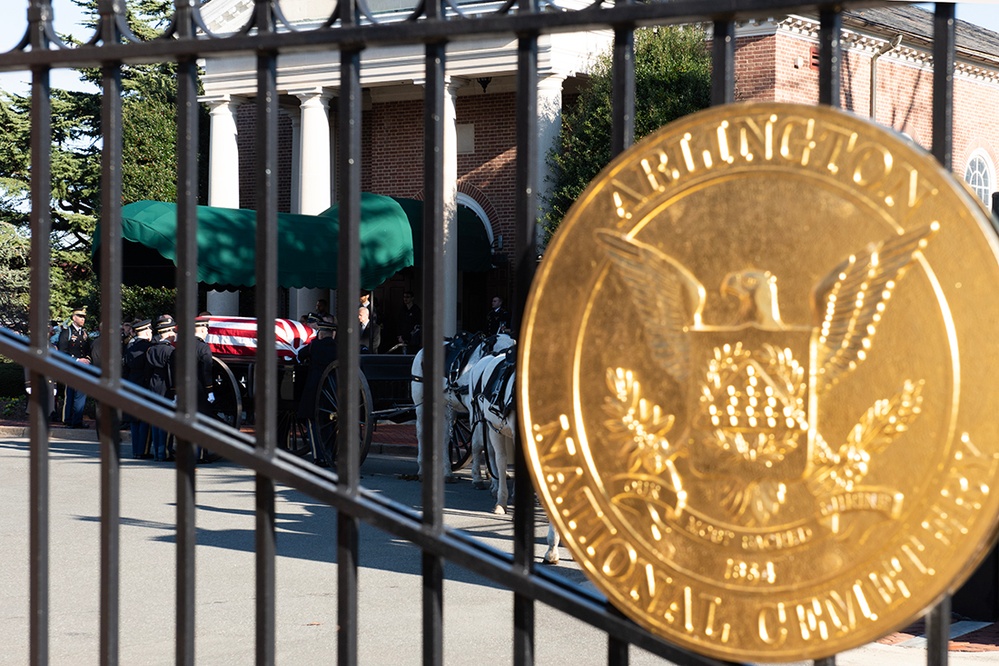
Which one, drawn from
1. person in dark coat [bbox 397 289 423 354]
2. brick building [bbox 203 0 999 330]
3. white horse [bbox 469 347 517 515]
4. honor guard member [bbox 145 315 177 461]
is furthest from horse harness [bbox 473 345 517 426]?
brick building [bbox 203 0 999 330]

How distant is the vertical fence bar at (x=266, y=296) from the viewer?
7.95ft

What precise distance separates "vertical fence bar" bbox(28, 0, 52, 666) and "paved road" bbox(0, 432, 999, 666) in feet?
11.5

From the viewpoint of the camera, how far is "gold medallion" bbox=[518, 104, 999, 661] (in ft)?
5.76

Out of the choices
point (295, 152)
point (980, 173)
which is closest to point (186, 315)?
point (295, 152)

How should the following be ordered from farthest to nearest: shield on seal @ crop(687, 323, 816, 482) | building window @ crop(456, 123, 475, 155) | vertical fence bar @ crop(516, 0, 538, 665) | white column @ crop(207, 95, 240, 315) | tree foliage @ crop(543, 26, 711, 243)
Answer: building window @ crop(456, 123, 475, 155)
white column @ crop(207, 95, 240, 315)
tree foliage @ crop(543, 26, 711, 243)
vertical fence bar @ crop(516, 0, 538, 665)
shield on seal @ crop(687, 323, 816, 482)

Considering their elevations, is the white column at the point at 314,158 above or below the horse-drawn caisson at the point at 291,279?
above

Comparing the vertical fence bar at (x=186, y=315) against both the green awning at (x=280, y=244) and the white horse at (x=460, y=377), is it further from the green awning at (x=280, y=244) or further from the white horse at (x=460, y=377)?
the green awning at (x=280, y=244)

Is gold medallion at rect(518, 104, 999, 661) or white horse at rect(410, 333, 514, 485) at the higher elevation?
gold medallion at rect(518, 104, 999, 661)

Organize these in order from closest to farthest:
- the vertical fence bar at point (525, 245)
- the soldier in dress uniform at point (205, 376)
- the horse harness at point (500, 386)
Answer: the vertical fence bar at point (525, 245) → the horse harness at point (500, 386) → the soldier in dress uniform at point (205, 376)

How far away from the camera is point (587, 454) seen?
2.04m

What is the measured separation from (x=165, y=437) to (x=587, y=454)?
14.8 m

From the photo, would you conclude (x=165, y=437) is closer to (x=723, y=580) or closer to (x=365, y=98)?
(x=365, y=98)

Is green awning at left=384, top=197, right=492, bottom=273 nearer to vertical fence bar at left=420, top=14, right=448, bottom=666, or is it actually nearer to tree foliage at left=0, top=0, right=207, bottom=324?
tree foliage at left=0, top=0, right=207, bottom=324

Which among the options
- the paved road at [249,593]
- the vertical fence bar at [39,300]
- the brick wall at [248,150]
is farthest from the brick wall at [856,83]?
the vertical fence bar at [39,300]
